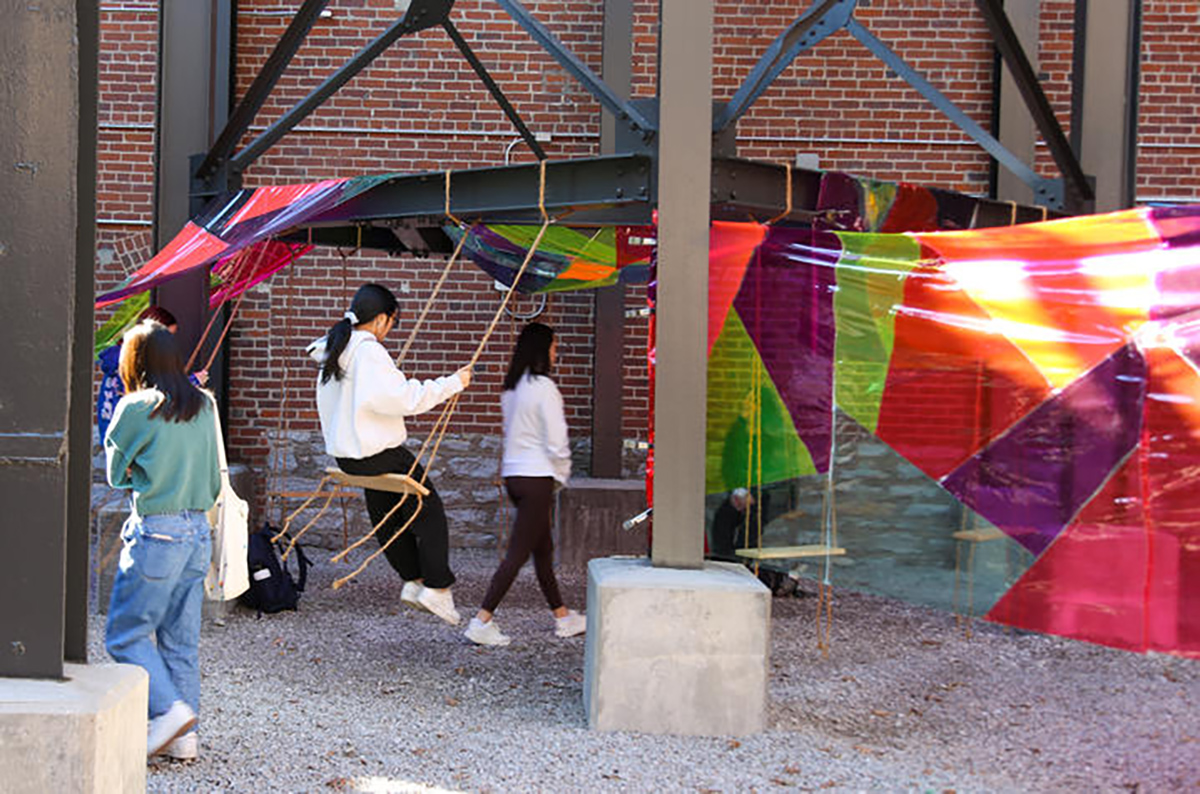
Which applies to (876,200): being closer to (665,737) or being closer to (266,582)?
(665,737)

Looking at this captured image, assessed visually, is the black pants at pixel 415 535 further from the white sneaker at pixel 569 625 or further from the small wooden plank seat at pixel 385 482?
the white sneaker at pixel 569 625

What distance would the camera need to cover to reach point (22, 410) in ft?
9.32

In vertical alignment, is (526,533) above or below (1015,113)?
below

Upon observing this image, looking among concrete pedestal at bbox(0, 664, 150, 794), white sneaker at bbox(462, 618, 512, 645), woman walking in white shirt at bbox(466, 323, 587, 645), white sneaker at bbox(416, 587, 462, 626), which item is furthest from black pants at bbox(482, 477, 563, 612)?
concrete pedestal at bbox(0, 664, 150, 794)

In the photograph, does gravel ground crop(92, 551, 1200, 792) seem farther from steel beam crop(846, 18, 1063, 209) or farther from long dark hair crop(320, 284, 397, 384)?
steel beam crop(846, 18, 1063, 209)

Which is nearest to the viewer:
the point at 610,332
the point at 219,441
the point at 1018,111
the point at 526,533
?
the point at 219,441

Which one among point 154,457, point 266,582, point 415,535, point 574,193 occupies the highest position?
point 574,193

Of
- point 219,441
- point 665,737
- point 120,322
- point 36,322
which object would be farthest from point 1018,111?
point 36,322

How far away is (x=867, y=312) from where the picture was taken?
17.5 feet

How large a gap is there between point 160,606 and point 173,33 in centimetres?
524

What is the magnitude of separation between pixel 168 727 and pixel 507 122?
21.7ft

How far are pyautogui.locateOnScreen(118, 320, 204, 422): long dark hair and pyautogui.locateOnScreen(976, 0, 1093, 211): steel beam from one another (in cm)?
452

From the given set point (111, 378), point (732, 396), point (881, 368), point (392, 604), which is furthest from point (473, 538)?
point (881, 368)

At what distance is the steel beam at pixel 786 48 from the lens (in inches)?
208
